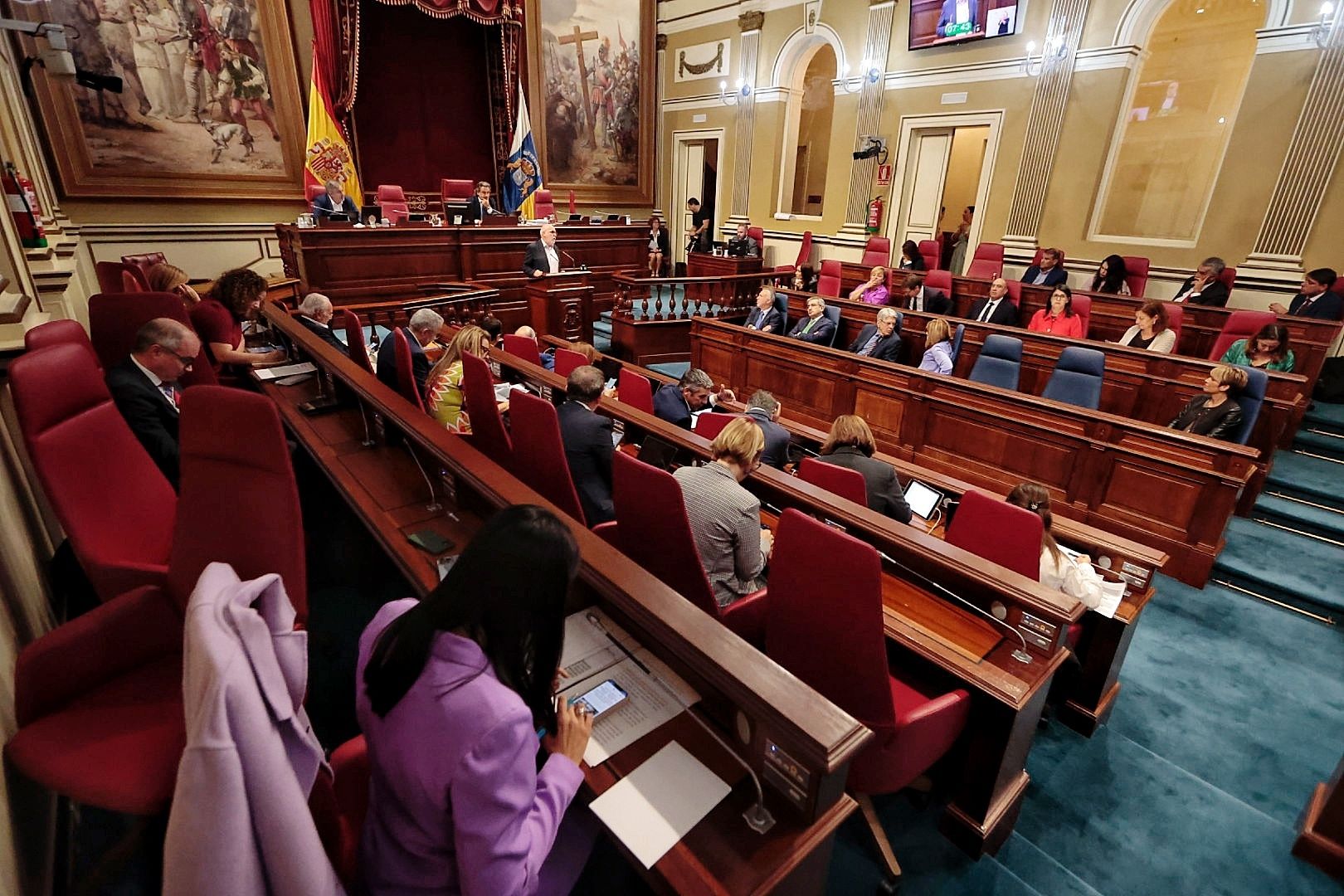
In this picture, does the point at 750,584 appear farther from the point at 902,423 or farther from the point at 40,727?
the point at 902,423

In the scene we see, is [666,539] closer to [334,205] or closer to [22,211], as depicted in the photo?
[22,211]

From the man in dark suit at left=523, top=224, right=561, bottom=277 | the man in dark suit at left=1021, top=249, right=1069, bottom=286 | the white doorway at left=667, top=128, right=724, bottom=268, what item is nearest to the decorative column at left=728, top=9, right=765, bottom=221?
the white doorway at left=667, top=128, right=724, bottom=268

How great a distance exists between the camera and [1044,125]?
7758 millimetres

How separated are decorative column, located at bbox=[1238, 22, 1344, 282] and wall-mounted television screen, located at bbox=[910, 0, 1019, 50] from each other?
3.09 meters

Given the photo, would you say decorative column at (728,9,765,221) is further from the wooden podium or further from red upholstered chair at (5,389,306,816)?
red upholstered chair at (5,389,306,816)

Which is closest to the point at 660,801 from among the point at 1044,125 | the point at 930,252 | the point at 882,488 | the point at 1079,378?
the point at 882,488

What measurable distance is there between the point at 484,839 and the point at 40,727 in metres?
1.19

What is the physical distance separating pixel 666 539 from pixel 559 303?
5.02 meters

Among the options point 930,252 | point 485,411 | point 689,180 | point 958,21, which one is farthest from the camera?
point 689,180

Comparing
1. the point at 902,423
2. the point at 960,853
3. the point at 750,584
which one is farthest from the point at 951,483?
the point at 902,423

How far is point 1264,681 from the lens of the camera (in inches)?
109

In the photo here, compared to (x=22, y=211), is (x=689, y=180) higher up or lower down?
higher up

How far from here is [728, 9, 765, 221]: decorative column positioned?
10.5m

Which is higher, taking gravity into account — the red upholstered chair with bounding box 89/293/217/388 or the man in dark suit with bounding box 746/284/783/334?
the red upholstered chair with bounding box 89/293/217/388
